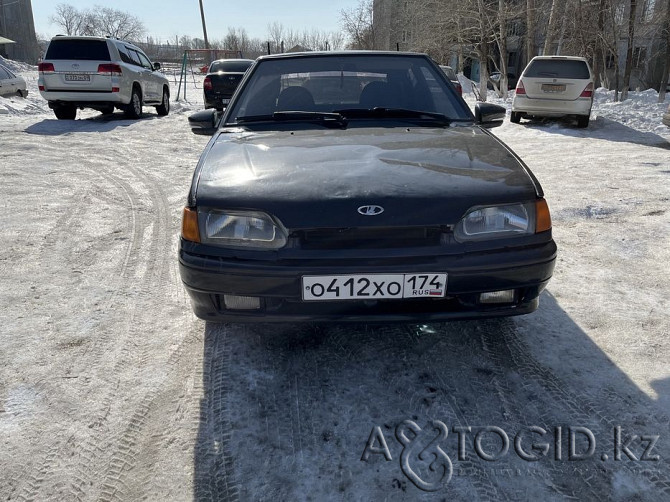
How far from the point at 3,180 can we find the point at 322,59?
4567 millimetres

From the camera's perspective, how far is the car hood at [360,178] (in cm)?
203

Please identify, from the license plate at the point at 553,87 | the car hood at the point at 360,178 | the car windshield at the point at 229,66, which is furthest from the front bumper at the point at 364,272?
the car windshield at the point at 229,66

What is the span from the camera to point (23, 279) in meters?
3.34

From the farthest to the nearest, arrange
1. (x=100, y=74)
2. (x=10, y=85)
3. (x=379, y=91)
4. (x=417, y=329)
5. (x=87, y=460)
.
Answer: (x=10, y=85)
(x=100, y=74)
(x=379, y=91)
(x=417, y=329)
(x=87, y=460)

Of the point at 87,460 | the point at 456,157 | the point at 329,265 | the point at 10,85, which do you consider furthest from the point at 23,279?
the point at 10,85

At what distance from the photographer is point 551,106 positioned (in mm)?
10781

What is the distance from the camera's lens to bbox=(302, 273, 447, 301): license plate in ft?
6.59

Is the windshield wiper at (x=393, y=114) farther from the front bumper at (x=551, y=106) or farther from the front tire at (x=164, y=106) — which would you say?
the front tire at (x=164, y=106)

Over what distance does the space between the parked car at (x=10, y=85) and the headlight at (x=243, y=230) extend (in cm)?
1530

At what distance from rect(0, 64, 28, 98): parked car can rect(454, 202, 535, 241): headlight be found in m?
16.0

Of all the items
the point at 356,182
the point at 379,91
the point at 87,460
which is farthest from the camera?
the point at 379,91

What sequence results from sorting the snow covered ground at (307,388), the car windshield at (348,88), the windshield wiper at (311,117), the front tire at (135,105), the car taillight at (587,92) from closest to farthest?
1. the snow covered ground at (307,388)
2. the windshield wiper at (311,117)
3. the car windshield at (348,88)
4. the car taillight at (587,92)
5. the front tire at (135,105)

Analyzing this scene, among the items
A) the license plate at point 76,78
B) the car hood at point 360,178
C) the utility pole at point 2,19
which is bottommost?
the car hood at point 360,178

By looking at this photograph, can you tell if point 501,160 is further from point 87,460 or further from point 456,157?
point 87,460
